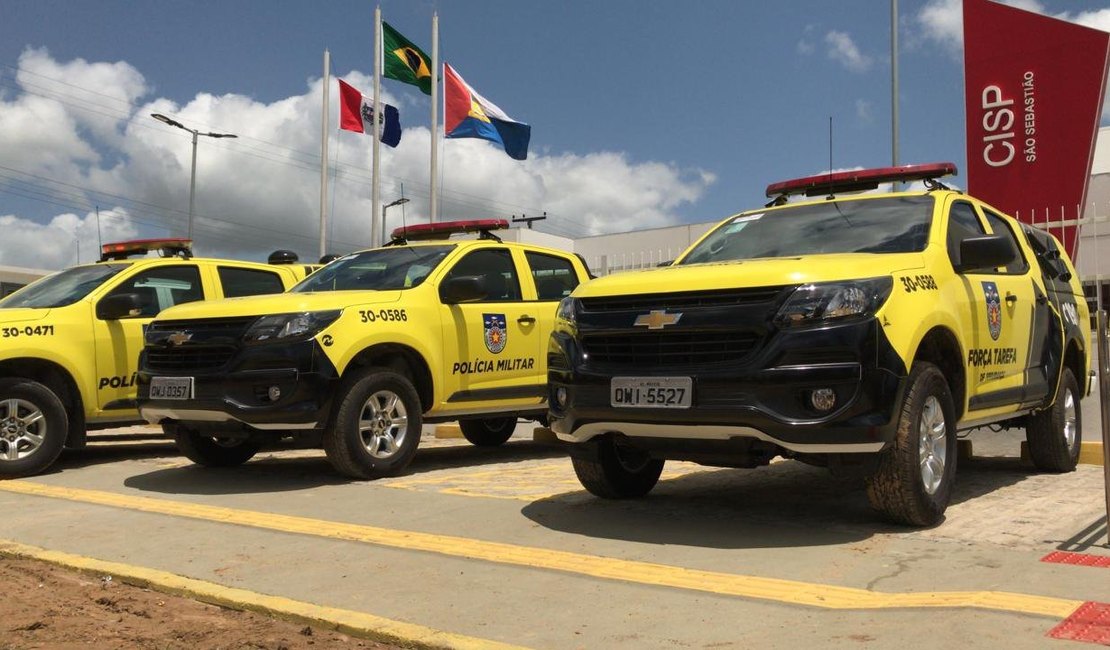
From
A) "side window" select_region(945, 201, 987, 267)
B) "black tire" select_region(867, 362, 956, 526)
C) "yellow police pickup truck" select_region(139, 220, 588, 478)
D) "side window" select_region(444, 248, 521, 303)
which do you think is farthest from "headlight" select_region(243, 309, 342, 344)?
"side window" select_region(945, 201, 987, 267)

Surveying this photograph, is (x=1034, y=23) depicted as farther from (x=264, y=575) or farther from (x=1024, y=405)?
(x=264, y=575)

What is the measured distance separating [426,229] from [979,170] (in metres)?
11.3

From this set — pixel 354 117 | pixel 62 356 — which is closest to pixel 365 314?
pixel 62 356

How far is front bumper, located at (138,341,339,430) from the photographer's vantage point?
6668mm

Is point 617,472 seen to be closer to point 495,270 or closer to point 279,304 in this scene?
point 279,304

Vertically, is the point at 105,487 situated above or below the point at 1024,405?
below

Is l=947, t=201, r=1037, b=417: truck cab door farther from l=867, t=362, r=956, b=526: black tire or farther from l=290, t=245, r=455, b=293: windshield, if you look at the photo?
l=290, t=245, r=455, b=293: windshield

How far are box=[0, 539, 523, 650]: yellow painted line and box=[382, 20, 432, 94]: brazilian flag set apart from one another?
19278mm

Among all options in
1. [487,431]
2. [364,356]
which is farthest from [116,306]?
[487,431]

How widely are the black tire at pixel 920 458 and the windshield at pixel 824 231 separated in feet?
2.87

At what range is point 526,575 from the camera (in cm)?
430

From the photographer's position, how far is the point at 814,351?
4.58 meters

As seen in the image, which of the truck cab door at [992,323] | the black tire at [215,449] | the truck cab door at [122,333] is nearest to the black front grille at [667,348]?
the truck cab door at [992,323]

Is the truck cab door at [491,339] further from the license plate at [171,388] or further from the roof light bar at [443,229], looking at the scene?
the license plate at [171,388]
